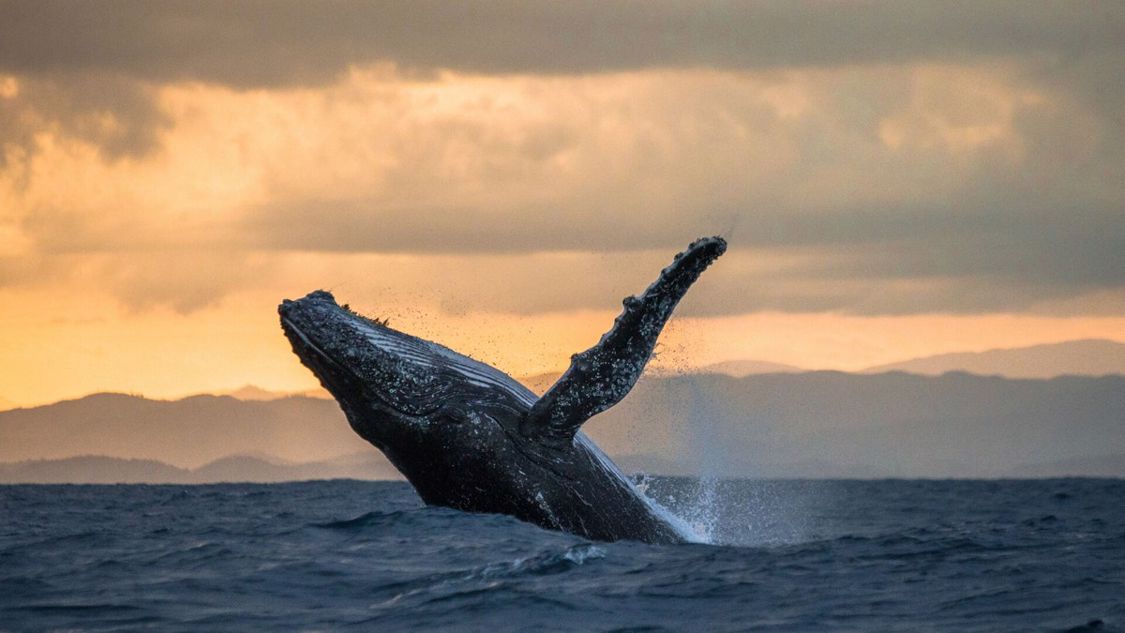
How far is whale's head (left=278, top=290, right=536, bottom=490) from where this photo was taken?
10.9 metres

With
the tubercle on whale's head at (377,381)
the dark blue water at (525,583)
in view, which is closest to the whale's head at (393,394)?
the tubercle on whale's head at (377,381)

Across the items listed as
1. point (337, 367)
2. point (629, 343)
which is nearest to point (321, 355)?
point (337, 367)

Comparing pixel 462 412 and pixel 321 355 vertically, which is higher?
pixel 321 355

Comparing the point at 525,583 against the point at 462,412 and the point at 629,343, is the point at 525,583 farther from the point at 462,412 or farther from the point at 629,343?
the point at 629,343

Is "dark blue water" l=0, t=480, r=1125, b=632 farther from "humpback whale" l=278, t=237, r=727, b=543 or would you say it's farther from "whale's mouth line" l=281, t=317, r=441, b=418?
"whale's mouth line" l=281, t=317, r=441, b=418

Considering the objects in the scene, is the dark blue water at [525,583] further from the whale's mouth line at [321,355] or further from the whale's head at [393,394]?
the whale's mouth line at [321,355]

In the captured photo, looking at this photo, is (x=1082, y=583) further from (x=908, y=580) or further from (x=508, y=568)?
(x=508, y=568)

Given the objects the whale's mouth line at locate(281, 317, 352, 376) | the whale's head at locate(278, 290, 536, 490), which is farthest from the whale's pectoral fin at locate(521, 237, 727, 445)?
the whale's mouth line at locate(281, 317, 352, 376)

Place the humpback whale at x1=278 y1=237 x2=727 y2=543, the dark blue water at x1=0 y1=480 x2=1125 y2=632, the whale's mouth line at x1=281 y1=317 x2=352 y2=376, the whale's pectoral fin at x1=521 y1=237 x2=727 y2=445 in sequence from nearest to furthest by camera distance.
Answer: the dark blue water at x1=0 y1=480 x2=1125 y2=632
the whale's pectoral fin at x1=521 y1=237 x2=727 y2=445
the humpback whale at x1=278 y1=237 x2=727 y2=543
the whale's mouth line at x1=281 y1=317 x2=352 y2=376

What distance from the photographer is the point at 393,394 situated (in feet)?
35.8

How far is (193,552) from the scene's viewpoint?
42.5 feet

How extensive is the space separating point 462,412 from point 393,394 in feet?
1.85

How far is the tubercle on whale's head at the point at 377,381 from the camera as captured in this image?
10.9m

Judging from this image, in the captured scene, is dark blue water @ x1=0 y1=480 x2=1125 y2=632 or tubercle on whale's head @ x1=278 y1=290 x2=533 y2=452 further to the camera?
tubercle on whale's head @ x1=278 y1=290 x2=533 y2=452
